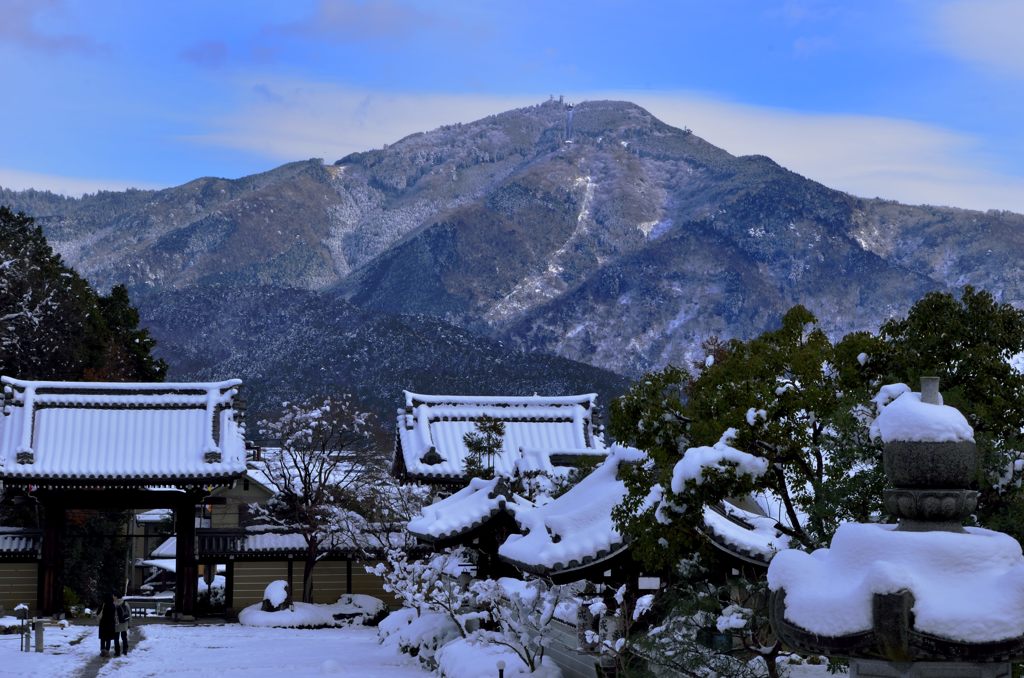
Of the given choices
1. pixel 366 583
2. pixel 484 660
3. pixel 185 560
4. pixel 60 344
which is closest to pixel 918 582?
pixel 484 660

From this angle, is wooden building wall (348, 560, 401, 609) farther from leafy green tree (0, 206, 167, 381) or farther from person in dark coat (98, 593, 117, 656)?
person in dark coat (98, 593, 117, 656)

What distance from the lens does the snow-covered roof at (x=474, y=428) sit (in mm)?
38312

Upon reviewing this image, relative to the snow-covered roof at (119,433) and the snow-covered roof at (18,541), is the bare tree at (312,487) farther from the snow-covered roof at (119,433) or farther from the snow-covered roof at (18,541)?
the snow-covered roof at (18,541)

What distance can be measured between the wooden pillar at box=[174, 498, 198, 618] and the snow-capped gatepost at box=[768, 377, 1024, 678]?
3071cm

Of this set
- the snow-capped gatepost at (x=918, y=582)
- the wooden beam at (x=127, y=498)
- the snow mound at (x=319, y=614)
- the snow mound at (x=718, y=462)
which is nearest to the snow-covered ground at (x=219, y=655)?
the snow mound at (x=319, y=614)

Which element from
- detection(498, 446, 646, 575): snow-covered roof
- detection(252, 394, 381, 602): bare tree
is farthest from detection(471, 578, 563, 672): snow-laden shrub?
detection(252, 394, 381, 602): bare tree

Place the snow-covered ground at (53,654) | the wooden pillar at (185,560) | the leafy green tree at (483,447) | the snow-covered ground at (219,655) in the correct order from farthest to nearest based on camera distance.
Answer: the wooden pillar at (185,560) → the leafy green tree at (483,447) → the snow-covered ground at (219,655) → the snow-covered ground at (53,654)

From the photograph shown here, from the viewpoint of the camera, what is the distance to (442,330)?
362 ft

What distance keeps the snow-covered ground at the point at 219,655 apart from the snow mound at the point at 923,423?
725 inches

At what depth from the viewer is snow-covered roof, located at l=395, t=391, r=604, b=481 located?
38.3 metres

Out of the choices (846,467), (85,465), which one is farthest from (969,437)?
(85,465)

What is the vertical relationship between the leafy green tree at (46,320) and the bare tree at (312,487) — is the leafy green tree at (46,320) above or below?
above

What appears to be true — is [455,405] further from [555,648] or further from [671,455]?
[671,455]

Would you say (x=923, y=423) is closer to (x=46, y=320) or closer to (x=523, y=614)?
(x=523, y=614)
